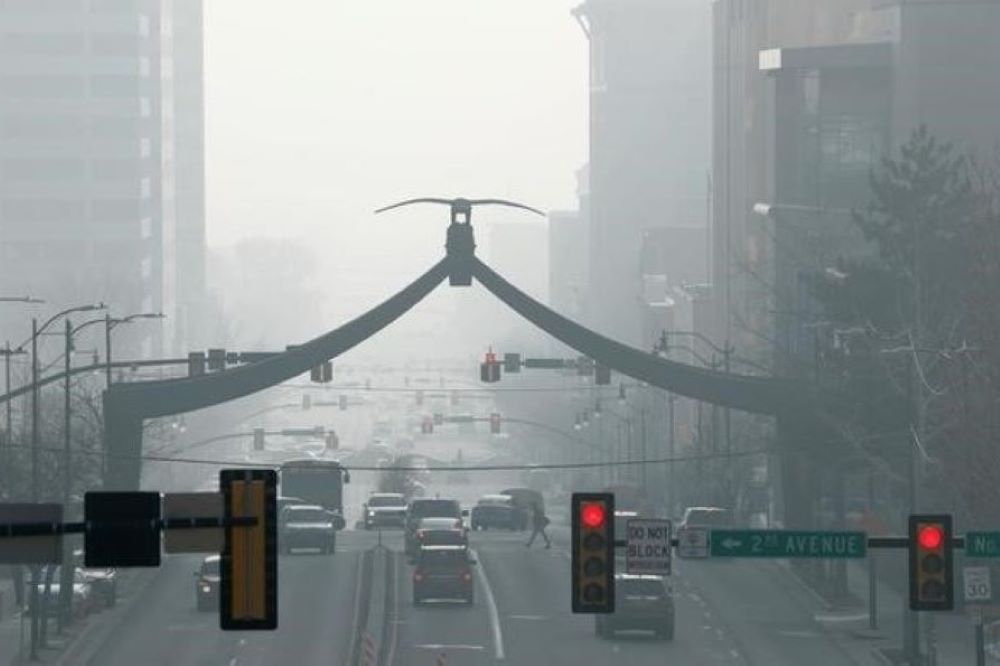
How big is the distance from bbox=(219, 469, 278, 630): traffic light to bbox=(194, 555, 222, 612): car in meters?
45.8

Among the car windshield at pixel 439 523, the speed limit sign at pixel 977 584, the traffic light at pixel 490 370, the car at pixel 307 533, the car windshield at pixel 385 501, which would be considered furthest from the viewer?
the car windshield at pixel 385 501

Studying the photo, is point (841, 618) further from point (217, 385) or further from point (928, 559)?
point (928, 559)

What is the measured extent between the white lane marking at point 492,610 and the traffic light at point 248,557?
36641 millimetres

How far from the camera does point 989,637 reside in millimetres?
65750

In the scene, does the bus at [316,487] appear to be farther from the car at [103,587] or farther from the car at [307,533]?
the car at [103,587]

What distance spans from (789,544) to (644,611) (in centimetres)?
2941

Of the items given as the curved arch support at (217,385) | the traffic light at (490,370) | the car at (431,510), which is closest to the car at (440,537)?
the curved arch support at (217,385)

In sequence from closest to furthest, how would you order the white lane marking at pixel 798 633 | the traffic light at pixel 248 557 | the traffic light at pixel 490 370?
the traffic light at pixel 248 557
the white lane marking at pixel 798 633
the traffic light at pixel 490 370

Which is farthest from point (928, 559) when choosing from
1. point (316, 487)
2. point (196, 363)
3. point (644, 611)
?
point (316, 487)

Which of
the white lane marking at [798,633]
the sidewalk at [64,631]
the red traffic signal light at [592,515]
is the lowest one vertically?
the white lane marking at [798,633]

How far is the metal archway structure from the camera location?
257 ft

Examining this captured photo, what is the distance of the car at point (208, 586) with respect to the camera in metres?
71.8

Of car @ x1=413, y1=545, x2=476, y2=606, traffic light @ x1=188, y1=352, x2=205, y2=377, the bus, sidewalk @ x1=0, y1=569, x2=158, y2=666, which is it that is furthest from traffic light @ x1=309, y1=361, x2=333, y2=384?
the bus

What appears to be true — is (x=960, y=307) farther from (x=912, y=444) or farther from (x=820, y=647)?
(x=912, y=444)
